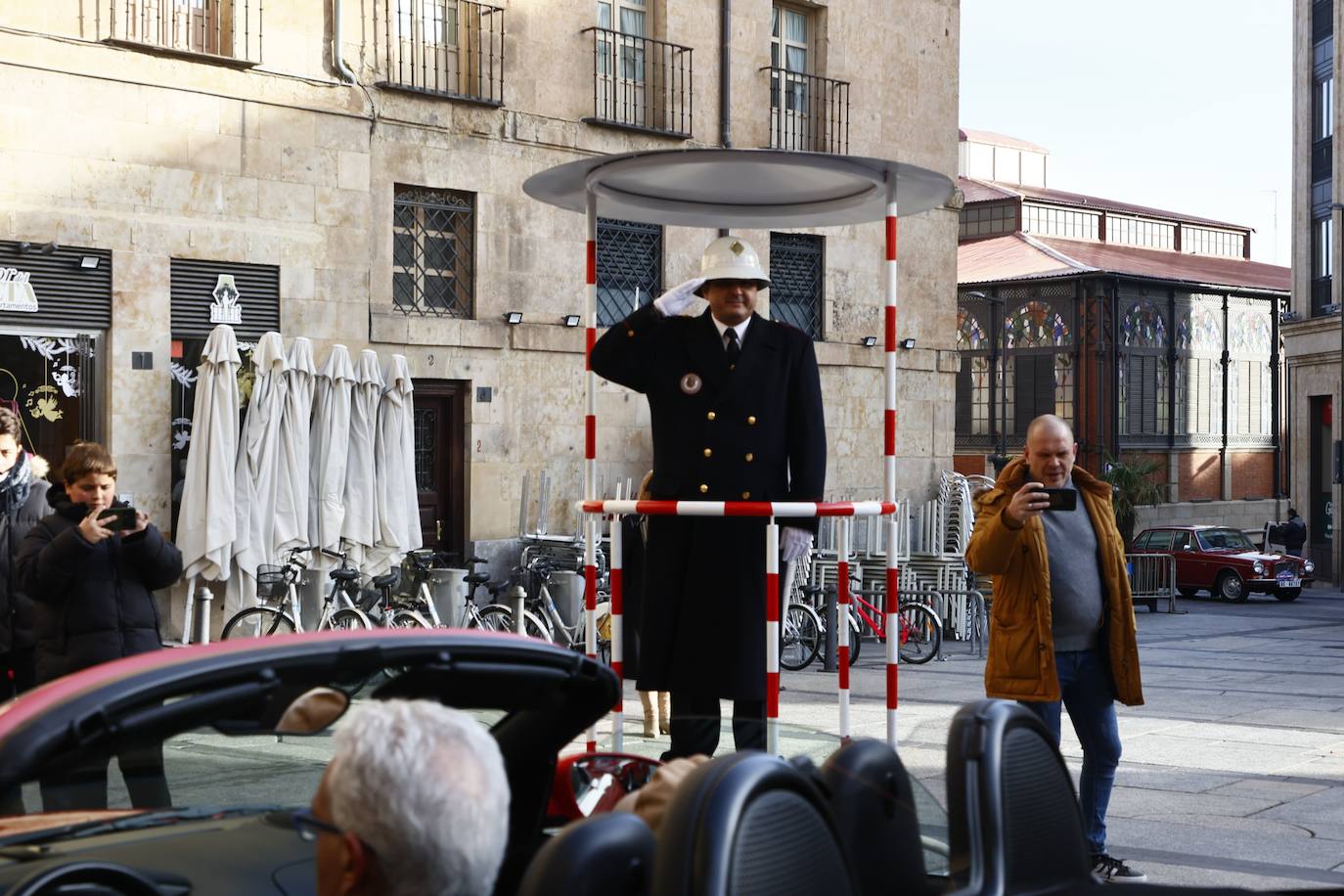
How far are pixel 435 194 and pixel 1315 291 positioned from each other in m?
32.1

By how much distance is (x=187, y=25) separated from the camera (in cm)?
1742

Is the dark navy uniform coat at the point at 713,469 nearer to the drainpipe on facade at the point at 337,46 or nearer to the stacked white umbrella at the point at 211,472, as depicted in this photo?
the stacked white umbrella at the point at 211,472

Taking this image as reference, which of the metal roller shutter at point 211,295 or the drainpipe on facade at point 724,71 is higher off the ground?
the drainpipe on facade at point 724,71

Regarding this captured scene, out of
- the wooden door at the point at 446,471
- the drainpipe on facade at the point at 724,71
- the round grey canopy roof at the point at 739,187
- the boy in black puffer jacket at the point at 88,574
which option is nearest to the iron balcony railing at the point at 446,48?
the wooden door at the point at 446,471

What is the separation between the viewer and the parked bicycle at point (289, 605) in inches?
607

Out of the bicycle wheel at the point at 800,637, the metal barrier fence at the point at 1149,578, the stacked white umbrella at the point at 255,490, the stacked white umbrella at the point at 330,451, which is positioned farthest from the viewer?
the metal barrier fence at the point at 1149,578

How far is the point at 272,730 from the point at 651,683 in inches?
163

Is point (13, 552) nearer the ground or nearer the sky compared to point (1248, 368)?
nearer the ground

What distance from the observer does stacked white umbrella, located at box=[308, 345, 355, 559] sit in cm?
1650

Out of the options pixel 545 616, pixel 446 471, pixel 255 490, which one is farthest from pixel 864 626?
pixel 255 490

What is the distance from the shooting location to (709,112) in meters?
22.5

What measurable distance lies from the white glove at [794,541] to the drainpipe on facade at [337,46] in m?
12.8

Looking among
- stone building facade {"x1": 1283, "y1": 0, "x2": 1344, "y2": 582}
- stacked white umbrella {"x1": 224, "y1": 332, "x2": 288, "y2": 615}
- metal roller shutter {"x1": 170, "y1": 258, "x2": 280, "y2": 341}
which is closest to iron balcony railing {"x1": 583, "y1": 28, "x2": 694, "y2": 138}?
metal roller shutter {"x1": 170, "y1": 258, "x2": 280, "y2": 341}

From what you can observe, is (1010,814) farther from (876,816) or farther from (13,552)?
(13,552)
